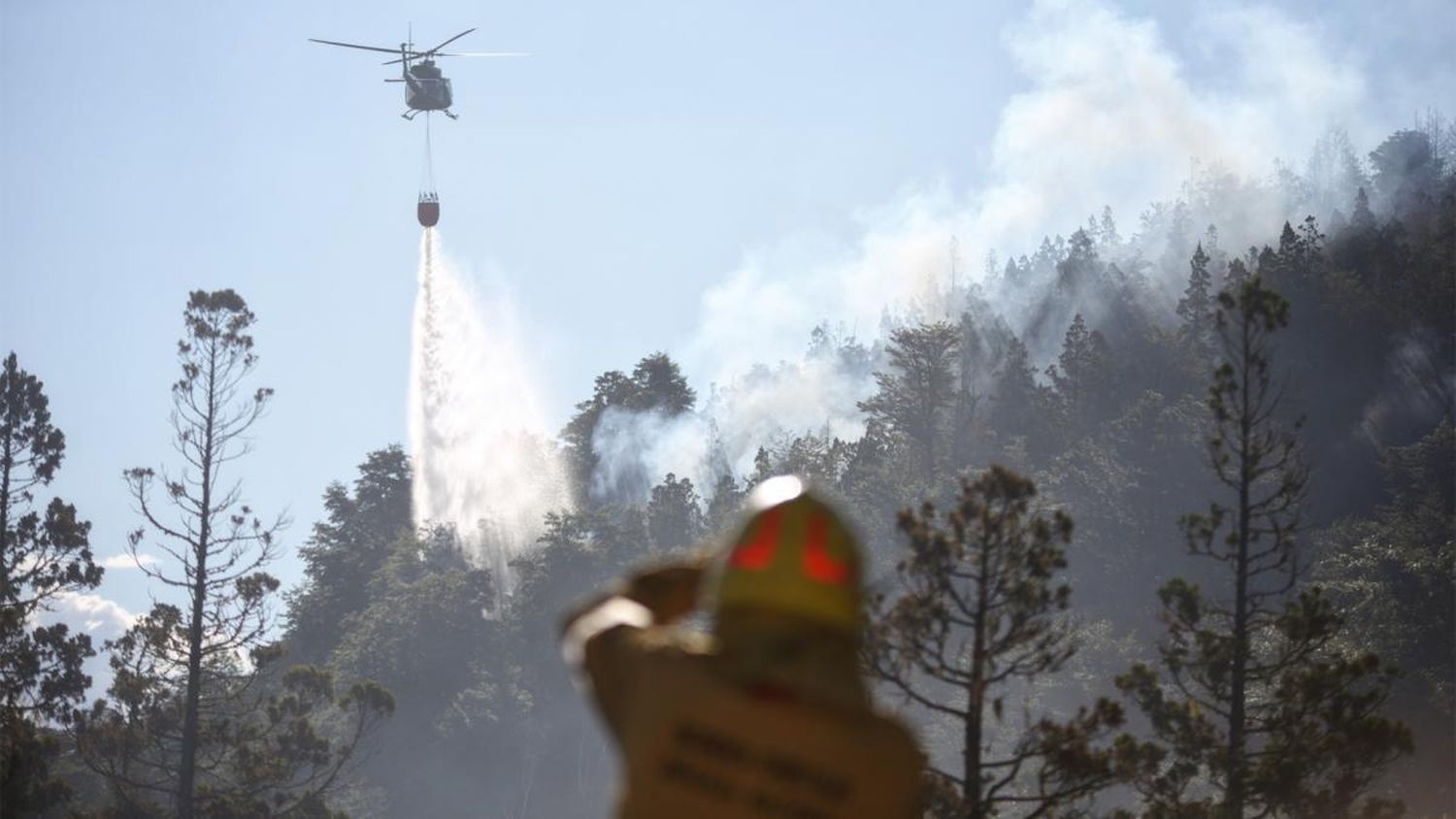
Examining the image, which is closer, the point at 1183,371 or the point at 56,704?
the point at 56,704

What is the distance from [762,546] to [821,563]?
9 cm

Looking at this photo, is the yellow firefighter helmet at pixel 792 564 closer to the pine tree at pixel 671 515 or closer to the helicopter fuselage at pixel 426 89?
the helicopter fuselage at pixel 426 89

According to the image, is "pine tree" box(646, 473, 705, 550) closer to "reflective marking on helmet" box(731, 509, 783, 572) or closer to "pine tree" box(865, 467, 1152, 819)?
"pine tree" box(865, 467, 1152, 819)

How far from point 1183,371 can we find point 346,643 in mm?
55366

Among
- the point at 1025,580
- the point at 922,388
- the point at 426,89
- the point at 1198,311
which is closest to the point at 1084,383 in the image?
the point at 1198,311

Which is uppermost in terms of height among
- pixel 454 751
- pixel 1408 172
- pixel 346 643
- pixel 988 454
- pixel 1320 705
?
pixel 1408 172

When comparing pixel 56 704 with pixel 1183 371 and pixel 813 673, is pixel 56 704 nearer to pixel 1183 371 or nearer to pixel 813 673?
pixel 813 673

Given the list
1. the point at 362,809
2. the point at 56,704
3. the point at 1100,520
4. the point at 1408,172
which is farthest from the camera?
the point at 1408,172

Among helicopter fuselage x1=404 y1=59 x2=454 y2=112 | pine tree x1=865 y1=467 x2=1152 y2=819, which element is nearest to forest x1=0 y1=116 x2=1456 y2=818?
pine tree x1=865 y1=467 x2=1152 y2=819

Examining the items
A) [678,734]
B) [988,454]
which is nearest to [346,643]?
[988,454]

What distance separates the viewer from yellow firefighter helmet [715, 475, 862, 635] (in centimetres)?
267

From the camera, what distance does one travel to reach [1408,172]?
575 feet

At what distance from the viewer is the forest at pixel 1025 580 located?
27.7m

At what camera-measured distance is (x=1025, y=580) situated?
19672 millimetres
